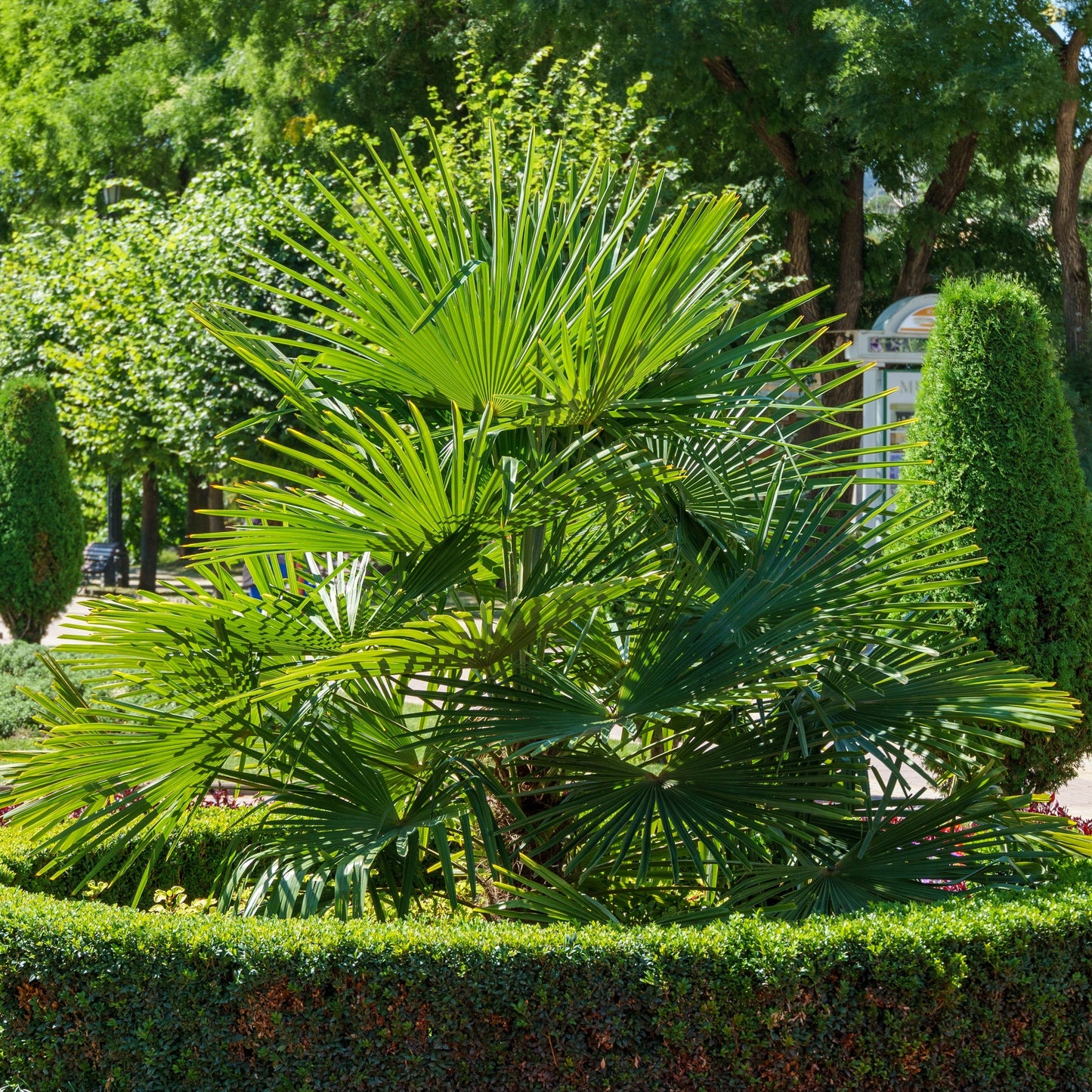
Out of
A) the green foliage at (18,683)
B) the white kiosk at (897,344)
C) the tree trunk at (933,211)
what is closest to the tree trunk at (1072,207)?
the tree trunk at (933,211)

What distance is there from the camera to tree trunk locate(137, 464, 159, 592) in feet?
68.0

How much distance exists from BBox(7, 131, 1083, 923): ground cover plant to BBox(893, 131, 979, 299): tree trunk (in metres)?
15.0

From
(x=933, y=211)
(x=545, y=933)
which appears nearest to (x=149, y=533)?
(x=933, y=211)

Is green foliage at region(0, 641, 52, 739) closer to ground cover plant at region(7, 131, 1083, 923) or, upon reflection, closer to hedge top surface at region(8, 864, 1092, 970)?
ground cover plant at region(7, 131, 1083, 923)

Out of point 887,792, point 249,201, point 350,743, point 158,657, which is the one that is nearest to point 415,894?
point 350,743

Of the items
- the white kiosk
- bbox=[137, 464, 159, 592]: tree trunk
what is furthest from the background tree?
bbox=[137, 464, 159, 592]: tree trunk

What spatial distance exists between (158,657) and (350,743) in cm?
65

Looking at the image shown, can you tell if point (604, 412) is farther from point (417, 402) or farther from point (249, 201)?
point (249, 201)

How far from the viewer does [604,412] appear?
12.7ft

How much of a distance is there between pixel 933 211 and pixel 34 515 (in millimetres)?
13231

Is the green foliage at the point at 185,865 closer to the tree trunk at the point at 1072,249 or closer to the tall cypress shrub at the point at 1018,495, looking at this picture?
the tall cypress shrub at the point at 1018,495

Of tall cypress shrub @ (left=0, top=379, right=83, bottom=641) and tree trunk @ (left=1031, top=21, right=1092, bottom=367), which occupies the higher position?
tree trunk @ (left=1031, top=21, right=1092, bottom=367)

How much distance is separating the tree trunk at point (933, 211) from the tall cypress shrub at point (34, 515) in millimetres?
11720

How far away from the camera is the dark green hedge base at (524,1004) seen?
131 inches
